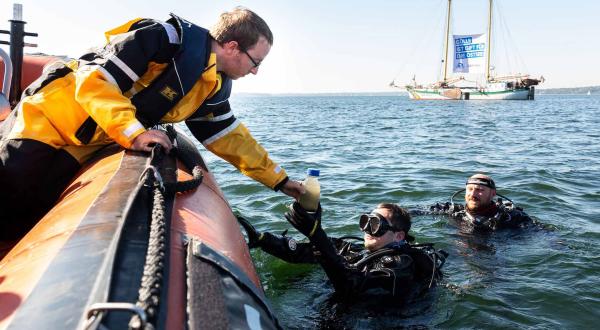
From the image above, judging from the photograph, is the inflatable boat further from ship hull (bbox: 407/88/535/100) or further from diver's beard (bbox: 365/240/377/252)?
ship hull (bbox: 407/88/535/100)

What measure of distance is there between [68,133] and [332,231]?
3851 mm

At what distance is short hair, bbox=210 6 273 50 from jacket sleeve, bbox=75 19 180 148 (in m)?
0.30

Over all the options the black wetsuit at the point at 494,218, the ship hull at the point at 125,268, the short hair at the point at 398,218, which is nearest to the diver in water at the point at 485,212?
the black wetsuit at the point at 494,218

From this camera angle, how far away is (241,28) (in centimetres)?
292

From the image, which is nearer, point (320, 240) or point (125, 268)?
point (125, 268)

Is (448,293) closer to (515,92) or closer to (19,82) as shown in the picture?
(19,82)

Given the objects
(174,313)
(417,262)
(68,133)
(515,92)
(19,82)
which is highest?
(515,92)

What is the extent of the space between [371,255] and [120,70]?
217cm

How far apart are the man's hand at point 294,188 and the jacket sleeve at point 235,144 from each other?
0.06 m

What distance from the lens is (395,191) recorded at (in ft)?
26.7

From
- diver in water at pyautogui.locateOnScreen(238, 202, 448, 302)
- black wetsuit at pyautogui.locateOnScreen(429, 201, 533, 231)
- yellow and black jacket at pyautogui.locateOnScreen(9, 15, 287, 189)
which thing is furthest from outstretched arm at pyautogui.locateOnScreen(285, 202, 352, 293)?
black wetsuit at pyautogui.locateOnScreen(429, 201, 533, 231)

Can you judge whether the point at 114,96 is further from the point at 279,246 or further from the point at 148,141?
the point at 279,246

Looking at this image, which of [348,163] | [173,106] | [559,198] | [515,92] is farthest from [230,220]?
[515,92]

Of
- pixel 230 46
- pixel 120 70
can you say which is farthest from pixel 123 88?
pixel 230 46
